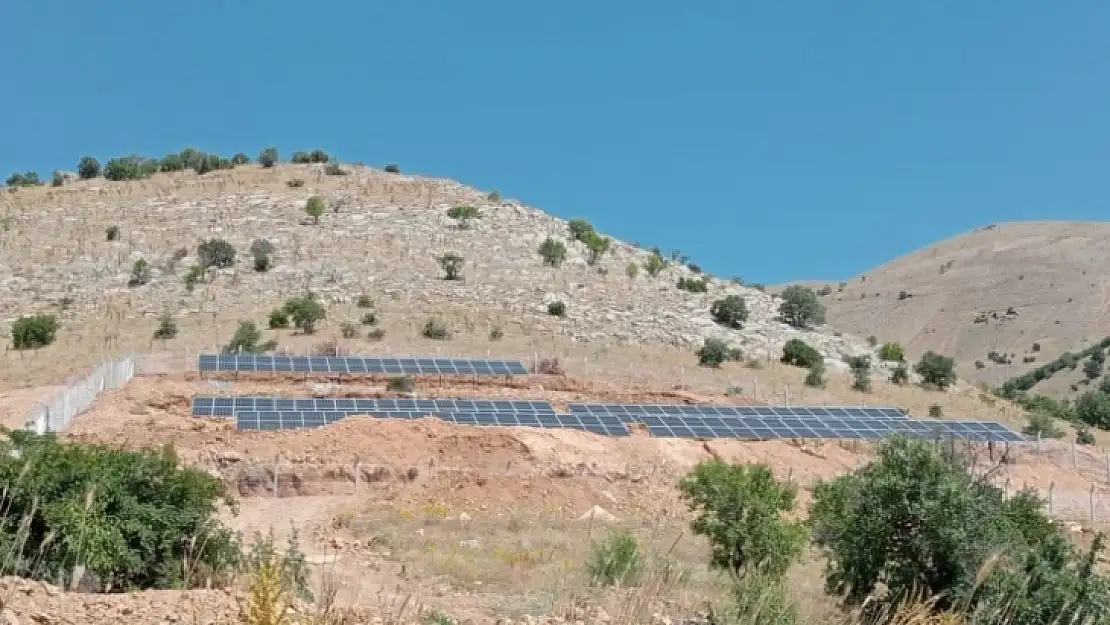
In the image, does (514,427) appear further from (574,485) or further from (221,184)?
(221,184)

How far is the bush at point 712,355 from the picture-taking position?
168 ft

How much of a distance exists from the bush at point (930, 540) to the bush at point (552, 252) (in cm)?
5342

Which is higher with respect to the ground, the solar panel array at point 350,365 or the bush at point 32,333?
the bush at point 32,333

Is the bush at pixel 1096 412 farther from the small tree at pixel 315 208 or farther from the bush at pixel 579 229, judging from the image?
the small tree at pixel 315 208

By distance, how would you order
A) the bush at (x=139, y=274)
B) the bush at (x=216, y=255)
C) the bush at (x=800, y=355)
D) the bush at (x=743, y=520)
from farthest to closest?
the bush at (x=216, y=255), the bush at (x=139, y=274), the bush at (x=800, y=355), the bush at (x=743, y=520)

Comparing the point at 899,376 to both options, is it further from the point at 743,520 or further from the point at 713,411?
the point at 743,520

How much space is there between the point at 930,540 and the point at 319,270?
51.9 metres

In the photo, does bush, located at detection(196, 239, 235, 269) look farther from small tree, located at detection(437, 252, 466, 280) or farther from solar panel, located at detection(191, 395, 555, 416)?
solar panel, located at detection(191, 395, 555, 416)

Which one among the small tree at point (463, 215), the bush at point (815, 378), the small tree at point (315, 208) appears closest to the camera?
the bush at point (815, 378)

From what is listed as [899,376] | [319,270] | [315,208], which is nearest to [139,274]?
[319,270]

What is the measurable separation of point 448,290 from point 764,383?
19.2 meters

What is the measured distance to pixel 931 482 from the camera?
11445mm

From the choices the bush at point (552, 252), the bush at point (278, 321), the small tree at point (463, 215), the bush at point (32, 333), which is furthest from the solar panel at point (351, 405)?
the small tree at point (463, 215)

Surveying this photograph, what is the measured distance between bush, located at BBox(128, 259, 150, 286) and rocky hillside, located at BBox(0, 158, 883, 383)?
0.39ft
